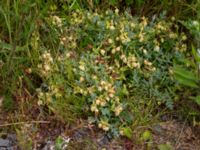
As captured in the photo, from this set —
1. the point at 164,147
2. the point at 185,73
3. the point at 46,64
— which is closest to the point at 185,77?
the point at 185,73

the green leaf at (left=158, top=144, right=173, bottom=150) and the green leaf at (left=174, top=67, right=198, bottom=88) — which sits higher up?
the green leaf at (left=174, top=67, right=198, bottom=88)

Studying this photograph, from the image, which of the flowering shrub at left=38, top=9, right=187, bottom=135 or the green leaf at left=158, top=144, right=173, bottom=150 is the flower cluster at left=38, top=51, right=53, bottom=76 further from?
the green leaf at left=158, top=144, right=173, bottom=150

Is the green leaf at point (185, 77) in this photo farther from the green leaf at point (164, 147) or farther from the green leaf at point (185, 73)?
the green leaf at point (164, 147)

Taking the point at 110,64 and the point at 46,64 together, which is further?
the point at 110,64

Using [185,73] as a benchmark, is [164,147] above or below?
below

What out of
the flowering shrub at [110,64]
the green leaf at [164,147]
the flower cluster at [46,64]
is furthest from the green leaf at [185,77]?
the flower cluster at [46,64]

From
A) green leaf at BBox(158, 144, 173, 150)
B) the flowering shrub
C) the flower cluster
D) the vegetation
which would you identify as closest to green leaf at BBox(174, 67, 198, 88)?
the vegetation

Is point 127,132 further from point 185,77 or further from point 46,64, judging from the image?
point 46,64

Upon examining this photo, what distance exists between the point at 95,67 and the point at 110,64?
0.16 meters

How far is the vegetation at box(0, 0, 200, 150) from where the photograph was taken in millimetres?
→ 2254

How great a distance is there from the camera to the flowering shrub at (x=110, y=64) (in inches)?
88.8

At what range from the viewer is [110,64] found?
2445 mm

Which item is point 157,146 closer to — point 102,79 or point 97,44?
point 102,79

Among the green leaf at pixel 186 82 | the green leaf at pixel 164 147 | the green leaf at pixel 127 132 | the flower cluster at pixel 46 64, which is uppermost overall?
the flower cluster at pixel 46 64
